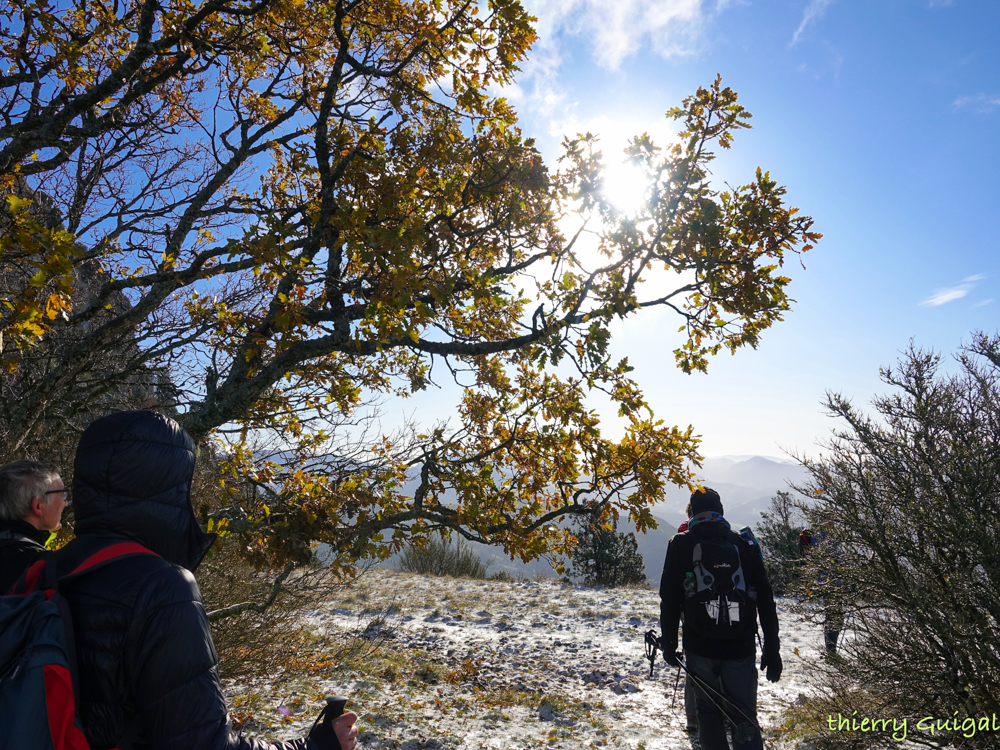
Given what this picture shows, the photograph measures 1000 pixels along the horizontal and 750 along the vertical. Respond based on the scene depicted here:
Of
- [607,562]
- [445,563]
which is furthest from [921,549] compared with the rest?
[445,563]

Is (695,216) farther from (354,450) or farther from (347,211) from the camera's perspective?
(354,450)

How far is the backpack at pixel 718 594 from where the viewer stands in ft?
11.1

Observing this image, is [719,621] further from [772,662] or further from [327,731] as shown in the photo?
[327,731]

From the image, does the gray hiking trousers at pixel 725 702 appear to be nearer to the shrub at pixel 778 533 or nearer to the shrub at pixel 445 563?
the shrub at pixel 778 533

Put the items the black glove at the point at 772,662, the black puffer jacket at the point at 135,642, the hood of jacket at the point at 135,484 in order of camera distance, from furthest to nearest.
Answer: the black glove at the point at 772,662
the hood of jacket at the point at 135,484
the black puffer jacket at the point at 135,642

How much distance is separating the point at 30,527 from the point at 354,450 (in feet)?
10.1

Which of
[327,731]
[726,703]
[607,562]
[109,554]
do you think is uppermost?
[109,554]

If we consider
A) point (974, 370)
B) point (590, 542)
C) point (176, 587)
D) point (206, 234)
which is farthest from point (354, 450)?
point (590, 542)

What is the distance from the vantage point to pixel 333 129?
384cm

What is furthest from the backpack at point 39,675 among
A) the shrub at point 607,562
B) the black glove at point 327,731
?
the shrub at point 607,562

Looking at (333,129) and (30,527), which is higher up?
(333,129)

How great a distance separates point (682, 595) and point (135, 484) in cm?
357

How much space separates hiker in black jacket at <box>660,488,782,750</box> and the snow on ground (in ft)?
5.34

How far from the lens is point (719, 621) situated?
134 inches
